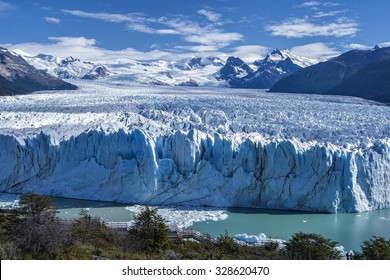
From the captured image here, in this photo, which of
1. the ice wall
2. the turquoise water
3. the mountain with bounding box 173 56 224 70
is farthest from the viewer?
the mountain with bounding box 173 56 224 70

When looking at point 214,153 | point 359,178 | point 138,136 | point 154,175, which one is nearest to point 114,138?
point 138,136

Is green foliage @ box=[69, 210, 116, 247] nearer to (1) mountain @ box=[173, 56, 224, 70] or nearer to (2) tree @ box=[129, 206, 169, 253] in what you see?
(2) tree @ box=[129, 206, 169, 253]

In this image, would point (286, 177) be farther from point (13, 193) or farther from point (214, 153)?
point (13, 193)

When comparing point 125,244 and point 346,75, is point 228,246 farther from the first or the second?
point 346,75

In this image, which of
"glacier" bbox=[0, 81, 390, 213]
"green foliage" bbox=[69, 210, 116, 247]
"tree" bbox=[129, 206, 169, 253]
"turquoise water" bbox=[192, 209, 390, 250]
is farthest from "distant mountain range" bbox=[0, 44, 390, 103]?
"tree" bbox=[129, 206, 169, 253]

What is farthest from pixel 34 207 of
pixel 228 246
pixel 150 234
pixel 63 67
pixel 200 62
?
pixel 200 62

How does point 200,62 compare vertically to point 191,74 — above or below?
above
